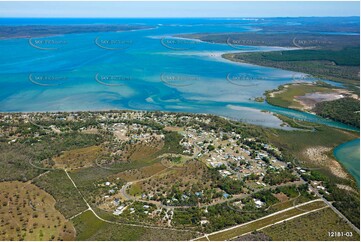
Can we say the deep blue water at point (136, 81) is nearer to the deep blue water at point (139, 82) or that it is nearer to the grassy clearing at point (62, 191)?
the deep blue water at point (139, 82)

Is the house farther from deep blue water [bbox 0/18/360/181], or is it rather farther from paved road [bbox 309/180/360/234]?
deep blue water [bbox 0/18/360/181]

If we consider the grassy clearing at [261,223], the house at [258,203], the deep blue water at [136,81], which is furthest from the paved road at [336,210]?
the deep blue water at [136,81]

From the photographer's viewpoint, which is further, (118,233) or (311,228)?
(311,228)

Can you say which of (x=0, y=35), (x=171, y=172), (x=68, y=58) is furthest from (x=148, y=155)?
(x=0, y=35)

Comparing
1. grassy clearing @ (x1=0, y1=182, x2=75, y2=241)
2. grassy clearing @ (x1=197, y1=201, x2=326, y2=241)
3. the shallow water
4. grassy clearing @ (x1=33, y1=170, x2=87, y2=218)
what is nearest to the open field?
grassy clearing @ (x1=33, y1=170, x2=87, y2=218)

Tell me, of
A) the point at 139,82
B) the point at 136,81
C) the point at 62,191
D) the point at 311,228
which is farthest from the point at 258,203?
the point at 136,81

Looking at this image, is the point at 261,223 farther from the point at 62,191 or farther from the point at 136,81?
the point at 136,81

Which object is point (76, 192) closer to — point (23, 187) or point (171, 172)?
point (23, 187)
